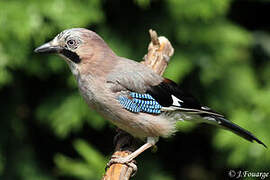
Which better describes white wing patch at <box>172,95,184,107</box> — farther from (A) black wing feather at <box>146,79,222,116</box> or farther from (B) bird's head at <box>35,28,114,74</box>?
(B) bird's head at <box>35,28,114,74</box>

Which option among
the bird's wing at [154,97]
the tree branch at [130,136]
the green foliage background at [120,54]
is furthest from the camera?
the green foliage background at [120,54]

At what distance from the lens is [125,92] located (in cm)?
357

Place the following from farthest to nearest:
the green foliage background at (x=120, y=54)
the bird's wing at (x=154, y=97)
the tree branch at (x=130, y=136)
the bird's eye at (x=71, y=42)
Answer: the green foliage background at (x=120, y=54), the bird's wing at (x=154, y=97), the bird's eye at (x=71, y=42), the tree branch at (x=130, y=136)

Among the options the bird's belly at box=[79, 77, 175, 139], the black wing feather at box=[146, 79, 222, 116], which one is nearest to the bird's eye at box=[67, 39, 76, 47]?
the bird's belly at box=[79, 77, 175, 139]

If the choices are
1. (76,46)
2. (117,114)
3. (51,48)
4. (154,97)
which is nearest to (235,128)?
(154,97)

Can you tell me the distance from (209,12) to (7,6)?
1925 mm

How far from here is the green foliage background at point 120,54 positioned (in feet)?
15.2

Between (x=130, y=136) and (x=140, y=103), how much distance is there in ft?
1.04

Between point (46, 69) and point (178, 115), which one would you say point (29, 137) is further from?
point (178, 115)

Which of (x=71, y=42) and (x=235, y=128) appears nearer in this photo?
(x=71, y=42)

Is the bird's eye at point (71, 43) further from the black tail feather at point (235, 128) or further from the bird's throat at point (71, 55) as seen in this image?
the black tail feather at point (235, 128)

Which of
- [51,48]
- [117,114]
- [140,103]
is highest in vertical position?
[51,48]

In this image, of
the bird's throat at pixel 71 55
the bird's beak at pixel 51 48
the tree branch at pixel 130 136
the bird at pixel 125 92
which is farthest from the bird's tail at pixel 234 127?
the bird's beak at pixel 51 48

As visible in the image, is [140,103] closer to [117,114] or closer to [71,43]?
[117,114]
